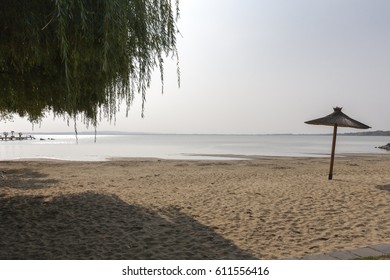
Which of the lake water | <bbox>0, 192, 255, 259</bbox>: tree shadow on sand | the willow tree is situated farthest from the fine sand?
the lake water

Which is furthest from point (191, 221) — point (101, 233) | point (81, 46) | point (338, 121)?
point (338, 121)

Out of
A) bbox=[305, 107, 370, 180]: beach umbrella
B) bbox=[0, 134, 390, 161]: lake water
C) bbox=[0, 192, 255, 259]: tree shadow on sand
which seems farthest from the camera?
bbox=[0, 134, 390, 161]: lake water

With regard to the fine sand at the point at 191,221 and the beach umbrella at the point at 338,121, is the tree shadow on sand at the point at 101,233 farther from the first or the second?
the beach umbrella at the point at 338,121

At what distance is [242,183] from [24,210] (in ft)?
26.6

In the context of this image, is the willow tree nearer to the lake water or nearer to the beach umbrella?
the beach umbrella

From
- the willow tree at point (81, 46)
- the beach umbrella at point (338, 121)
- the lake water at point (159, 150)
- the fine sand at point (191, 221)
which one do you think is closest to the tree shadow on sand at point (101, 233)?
the fine sand at point (191, 221)

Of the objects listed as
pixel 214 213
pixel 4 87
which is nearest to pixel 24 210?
pixel 4 87

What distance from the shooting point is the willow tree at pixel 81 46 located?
12.1ft

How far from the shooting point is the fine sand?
5906 mm

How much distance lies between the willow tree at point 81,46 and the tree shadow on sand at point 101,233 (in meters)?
2.34

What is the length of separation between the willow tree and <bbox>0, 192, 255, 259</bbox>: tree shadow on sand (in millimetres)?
2336

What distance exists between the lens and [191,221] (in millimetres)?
7902

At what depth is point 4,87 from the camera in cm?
569
